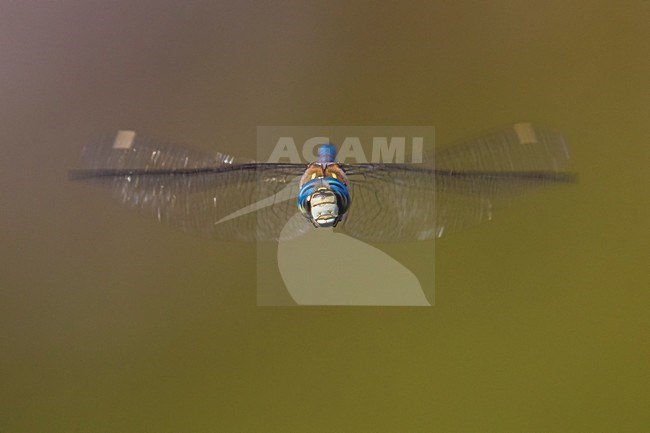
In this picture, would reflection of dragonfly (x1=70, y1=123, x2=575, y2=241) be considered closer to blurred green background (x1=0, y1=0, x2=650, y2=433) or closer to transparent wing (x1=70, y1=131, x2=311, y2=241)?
transparent wing (x1=70, y1=131, x2=311, y2=241)

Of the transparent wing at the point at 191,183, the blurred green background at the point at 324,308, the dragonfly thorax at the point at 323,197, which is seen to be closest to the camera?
the dragonfly thorax at the point at 323,197

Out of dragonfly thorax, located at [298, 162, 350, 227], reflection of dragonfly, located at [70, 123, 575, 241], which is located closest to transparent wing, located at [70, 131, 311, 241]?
reflection of dragonfly, located at [70, 123, 575, 241]

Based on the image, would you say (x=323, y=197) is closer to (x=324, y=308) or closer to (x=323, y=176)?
(x=323, y=176)

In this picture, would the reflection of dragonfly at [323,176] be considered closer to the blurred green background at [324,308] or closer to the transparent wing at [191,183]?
the transparent wing at [191,183]

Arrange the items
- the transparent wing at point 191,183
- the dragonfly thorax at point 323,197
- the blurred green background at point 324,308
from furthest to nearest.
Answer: the blurred green background at point 324,308 → the transparent wing at point 191,183 → the dragonfly thorax at point 323,197

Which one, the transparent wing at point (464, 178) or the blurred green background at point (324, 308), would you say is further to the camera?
the blurred green background at point (324, 308)

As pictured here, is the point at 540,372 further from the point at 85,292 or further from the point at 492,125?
the point at 85,292

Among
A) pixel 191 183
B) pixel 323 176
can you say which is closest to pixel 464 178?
pixel 323 176

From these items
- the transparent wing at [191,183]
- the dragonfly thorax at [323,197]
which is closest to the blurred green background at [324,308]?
the transparent wing at [191,183]
